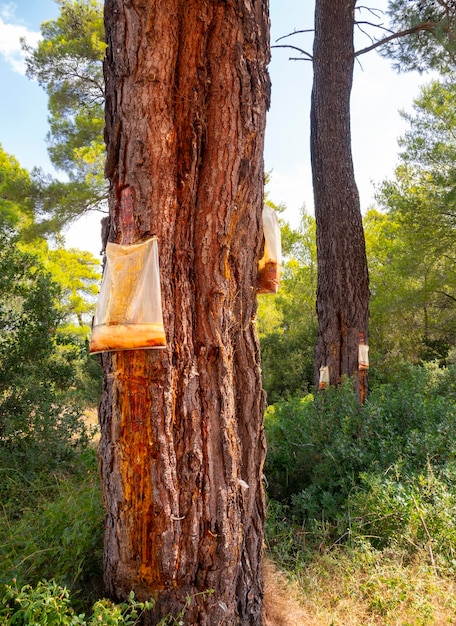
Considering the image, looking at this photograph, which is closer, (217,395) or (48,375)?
(217,395)

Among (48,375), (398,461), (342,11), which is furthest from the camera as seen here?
(342,11)

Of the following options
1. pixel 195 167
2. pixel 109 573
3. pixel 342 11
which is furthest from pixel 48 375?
pixel 342 11

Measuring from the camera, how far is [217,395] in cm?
214

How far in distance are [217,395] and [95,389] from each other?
6705mm

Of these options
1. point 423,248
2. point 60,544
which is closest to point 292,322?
point 423,248

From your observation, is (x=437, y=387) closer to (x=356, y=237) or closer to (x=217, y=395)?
(x=356, y=237)

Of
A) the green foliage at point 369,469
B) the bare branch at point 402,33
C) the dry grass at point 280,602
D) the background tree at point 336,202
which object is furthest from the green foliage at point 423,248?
the dry grass at point 280,602

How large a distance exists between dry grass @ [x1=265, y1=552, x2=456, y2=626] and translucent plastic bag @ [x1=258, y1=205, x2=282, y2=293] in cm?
168

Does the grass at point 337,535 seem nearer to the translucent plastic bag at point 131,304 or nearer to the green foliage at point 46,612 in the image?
the green foliage at point 46,612

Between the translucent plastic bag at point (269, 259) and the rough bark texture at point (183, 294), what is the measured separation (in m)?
0.26

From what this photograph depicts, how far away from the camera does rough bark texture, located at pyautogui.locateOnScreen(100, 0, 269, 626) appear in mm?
1955

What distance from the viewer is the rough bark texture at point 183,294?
196 cm

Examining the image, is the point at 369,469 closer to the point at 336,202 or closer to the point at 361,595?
the point at 361,595

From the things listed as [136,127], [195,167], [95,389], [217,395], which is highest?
[136,127]
